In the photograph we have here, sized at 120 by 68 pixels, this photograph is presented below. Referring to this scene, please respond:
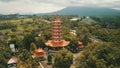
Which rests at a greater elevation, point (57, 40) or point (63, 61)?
point (63, 61)

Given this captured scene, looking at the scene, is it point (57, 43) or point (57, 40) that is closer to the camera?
point (57, 43)

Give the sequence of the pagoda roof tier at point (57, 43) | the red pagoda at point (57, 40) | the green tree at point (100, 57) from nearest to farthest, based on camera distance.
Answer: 1. the green tree at point (100, 57)
2. the pagoda roof tier at point (57, 43)
3. the red pagoda at point (57, 40)

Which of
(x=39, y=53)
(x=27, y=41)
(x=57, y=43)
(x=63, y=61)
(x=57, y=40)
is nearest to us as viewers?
(x=63, y=61)

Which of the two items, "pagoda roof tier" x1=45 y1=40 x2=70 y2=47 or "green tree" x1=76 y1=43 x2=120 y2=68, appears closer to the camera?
"green tree" x1=76 y1=43 x2=120 y2=68

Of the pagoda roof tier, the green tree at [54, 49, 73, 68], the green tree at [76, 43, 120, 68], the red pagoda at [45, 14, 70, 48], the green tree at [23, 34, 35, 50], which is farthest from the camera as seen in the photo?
the green tree at [23, 34, 35, 50]

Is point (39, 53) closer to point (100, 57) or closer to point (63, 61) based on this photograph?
point (63, 61)

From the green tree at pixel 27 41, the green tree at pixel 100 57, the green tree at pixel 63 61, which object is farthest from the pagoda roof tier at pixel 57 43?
the green tree at pixel 100 57

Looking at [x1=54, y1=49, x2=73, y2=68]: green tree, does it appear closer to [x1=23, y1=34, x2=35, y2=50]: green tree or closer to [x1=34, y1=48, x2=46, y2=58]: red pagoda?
[x1=34, y1=48, x2=46, y2=58]: red pagoda

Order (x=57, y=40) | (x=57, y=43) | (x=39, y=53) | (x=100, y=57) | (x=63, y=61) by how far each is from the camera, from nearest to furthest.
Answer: (x=100, y=57) < (x=63, y=61) < (x=39, y=53) < (x=57, y=43) < (x=57, y=40)

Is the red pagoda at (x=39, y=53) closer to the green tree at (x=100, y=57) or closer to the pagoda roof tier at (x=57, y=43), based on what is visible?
the pagoda roof tier at (x=57, y=43)

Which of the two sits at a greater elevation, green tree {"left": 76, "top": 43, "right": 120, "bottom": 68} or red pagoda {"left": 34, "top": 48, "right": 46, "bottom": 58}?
green tree {"left": 76, "top": 43, "right": 120, "bottom": 68}

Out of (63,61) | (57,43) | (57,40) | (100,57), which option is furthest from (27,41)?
(100,57)

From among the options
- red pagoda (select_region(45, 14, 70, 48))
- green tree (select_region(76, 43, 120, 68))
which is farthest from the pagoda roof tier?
green tree (select_region(76, 43, 120, 68))
